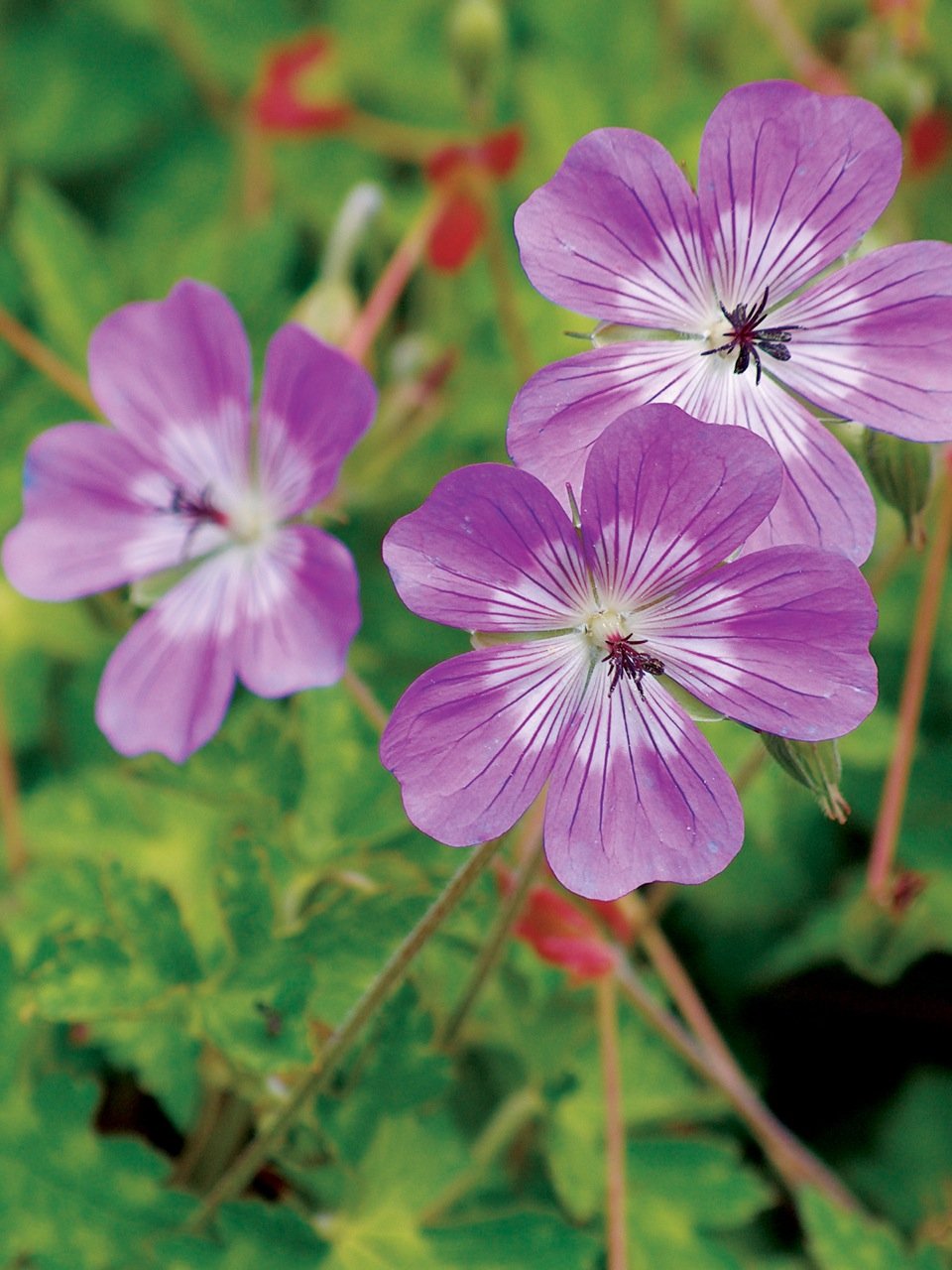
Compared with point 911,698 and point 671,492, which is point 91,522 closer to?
point 671,492

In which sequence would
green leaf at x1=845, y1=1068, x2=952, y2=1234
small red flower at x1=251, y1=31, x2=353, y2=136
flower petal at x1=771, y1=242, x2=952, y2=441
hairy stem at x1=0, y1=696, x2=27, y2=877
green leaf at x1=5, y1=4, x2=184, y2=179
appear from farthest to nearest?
green leaf at x1=5, y1=4, x2=184, y2=179 → small red flower at x1=251, y1=31, x2=353, y2=136 → green leaf at x1=845, y1=1068, x2=952, y2=1234 → hairy stem at x1=0, y1=696, x2=27, y2=877 → flower petal at x1=771, y1=242, x2=952, y2=441

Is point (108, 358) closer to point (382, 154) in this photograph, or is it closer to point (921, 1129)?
point (382, 154)

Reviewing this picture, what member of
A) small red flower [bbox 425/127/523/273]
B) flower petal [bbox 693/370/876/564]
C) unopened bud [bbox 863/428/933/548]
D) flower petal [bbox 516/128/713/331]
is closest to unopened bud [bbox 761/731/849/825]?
flower petal [bbox 693/370/876/564]

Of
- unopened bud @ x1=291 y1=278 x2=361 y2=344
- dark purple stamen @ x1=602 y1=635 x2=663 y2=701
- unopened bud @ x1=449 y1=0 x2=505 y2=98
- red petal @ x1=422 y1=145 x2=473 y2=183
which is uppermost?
unopened bud @ x1=449 y1=0 x2=505 y2=98

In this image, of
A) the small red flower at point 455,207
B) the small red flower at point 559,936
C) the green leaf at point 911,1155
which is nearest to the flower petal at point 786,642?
the small red flower at point 559,936

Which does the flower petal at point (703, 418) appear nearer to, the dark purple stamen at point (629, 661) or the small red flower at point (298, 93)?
the dark purple stamen at point (629, 661)

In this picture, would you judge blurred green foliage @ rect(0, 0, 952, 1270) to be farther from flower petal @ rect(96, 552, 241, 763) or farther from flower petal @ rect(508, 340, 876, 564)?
flower petal @ rect(508, 340, 876, 564)

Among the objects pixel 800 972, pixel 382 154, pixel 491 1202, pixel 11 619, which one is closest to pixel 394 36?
pixel 382 154
